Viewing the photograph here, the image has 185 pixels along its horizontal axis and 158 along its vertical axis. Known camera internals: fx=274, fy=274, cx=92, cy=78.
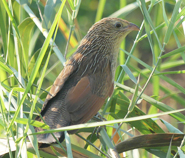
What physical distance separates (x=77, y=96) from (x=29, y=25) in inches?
22.9

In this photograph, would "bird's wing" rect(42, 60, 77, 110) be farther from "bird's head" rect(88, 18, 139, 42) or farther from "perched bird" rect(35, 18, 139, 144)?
"bird's head" rect(88, 18, 139, 42)

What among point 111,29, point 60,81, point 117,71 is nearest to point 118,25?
point 111,29

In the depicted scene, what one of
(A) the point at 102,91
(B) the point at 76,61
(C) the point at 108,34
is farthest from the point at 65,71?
(C) the point at 108,34

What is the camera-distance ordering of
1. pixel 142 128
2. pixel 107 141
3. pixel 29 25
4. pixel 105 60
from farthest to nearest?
pixel 105 60, pixel 29 25, pixel 142 128, pixel 107 141

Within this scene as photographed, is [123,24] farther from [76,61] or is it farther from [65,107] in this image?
[65,107]

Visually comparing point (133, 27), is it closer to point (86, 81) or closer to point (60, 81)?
point (86, 81)

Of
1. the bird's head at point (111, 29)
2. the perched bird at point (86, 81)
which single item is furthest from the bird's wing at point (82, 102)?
the bird's head at point (111, 29)

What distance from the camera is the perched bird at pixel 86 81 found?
1.67 meters

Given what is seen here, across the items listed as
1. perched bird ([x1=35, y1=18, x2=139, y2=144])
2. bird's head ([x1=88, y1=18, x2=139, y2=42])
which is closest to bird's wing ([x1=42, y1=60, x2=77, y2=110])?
Result: perched bird ([x1=35, y1=18, x2=139, y2=144])

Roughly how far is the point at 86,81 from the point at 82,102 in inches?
6.8

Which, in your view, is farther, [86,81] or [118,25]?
[118,25]

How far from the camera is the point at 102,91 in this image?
185 cm

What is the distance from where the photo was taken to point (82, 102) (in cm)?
175

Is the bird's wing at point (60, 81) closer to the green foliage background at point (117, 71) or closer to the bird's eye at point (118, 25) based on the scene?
the green foliage background at point (117, 71)
